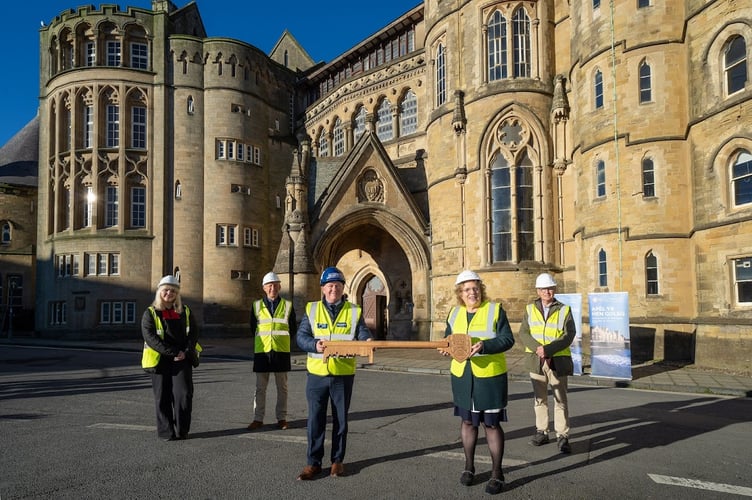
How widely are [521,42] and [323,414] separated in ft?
59.9

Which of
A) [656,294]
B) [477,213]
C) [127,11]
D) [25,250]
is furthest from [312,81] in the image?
[656,294]

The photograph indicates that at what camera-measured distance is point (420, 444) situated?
257 inches

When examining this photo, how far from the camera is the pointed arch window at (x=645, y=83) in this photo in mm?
16203

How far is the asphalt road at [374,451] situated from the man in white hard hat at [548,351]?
35 centimetres

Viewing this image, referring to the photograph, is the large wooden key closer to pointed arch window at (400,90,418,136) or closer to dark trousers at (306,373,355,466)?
dark trousers at (306,373,355,466)

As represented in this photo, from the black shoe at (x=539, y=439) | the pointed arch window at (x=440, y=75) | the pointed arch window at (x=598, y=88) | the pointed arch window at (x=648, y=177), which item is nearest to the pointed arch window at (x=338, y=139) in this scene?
the pointed arch window at (x=440, y=75)

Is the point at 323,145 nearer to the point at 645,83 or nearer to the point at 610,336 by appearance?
the point at 645,83

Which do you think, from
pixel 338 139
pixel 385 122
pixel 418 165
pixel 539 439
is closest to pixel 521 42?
pixel 418 165

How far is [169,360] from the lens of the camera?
6836 millimetres

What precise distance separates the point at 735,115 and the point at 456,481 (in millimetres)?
13143

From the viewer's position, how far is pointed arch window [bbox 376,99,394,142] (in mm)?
28669

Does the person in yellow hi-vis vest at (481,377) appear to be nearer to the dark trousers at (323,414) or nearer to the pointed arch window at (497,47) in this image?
the dark trousers at (323,414)

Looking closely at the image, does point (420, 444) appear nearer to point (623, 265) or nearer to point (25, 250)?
point (623, 265)

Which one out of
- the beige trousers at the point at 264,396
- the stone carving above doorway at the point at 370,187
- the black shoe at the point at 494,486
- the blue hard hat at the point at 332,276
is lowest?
the black shoe at the point at 494,486
